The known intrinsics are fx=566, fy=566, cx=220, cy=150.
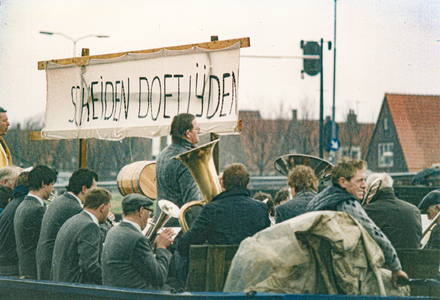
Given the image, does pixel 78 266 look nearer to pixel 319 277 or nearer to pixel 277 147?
pixel 319 277

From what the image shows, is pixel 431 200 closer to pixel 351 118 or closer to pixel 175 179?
pixel 175 179

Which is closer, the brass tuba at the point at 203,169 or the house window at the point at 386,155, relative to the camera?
the brass tuba at the point at 203,169

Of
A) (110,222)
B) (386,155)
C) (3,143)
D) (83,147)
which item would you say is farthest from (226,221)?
(386,155)

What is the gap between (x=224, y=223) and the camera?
400cm

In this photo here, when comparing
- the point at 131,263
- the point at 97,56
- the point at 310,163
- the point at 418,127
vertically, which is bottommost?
the point at 418,127

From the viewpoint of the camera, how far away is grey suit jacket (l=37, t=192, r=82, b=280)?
16.2 feet

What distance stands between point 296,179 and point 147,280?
5.64ft

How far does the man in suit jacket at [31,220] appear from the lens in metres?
5.16

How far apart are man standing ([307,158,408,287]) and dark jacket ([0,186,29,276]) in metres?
3.01

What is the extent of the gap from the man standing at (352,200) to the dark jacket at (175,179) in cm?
107

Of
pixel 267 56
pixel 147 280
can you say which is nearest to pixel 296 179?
pixel 147 280

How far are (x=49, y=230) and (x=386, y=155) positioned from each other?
141 feet

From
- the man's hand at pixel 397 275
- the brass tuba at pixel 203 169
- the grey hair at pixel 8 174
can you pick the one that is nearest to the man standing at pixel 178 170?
the brass tuba at pixel 203 169

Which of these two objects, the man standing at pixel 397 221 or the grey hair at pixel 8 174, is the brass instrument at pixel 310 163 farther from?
the grey hair at pixel 8 174
